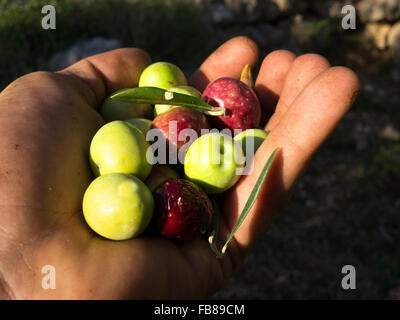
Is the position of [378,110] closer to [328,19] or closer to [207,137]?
[328,19]

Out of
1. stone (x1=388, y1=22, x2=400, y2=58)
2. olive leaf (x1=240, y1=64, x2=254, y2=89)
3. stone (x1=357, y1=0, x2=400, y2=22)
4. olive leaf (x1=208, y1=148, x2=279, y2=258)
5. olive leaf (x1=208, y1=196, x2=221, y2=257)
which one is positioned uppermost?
stone (x1=357, y1=0, x2=400, y2=22)

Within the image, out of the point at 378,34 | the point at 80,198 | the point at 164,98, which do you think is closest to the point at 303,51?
the point at 378,34

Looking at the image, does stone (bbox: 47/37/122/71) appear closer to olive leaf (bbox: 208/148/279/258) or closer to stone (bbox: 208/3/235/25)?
stone (bbox: 208/3/235/25)

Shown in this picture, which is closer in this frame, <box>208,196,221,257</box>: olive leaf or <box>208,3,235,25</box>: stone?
<box>208,196,221,257</box>: olive leaf

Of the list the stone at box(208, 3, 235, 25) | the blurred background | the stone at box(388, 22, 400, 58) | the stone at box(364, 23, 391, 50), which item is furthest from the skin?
the stone at box(364, 23, 391, 50)

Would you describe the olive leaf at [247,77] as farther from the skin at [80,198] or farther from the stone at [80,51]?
the stone at [80,51]

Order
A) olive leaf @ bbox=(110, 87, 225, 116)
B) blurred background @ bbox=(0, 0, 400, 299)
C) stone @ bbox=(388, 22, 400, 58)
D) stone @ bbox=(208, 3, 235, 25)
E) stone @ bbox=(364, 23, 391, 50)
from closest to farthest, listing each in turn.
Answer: olive leaf @ bbox=(110, 87, 225, 116) → blurred background @ bbox=(0, 0, 400, 299) → stone @ bbox=(388, 22, 400, 58) → stone @ bbox=(208, 3, 235, 25) → stone @ bbox=(364, 23, 391, 50)

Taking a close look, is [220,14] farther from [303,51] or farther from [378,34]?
[378,34]
